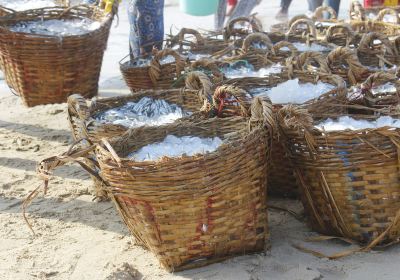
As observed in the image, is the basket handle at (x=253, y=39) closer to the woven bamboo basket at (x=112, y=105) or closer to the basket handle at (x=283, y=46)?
the basket handle at (x=283, y=46)

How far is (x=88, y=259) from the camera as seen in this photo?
3270 millimetres

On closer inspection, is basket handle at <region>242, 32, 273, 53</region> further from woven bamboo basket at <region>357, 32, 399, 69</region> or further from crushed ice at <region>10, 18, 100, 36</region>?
crushed ice at <region>10, 18, 100, 36</region>

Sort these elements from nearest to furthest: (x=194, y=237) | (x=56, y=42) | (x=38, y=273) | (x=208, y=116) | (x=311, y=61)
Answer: (x=194, y=237)
(x=38, y=273)
(x=208, y=116)
(x=311, y=61)
(x=56, y=42)

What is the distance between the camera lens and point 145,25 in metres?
5.12

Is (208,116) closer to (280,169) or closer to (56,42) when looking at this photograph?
(280,169)

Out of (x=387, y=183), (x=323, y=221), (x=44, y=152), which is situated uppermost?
(x=387, y=183)

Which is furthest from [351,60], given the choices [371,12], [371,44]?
[371,12]

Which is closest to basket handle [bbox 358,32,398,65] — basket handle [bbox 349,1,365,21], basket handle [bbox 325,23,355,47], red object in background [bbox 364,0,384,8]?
basket handle [bbox 325,23,355,47]

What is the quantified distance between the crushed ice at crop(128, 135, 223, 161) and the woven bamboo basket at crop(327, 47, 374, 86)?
1232 mm

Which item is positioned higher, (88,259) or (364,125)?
(364,125)

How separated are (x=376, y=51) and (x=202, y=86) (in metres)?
1.56

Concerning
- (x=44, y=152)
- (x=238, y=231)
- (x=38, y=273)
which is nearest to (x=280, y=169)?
(x=238, y=231)

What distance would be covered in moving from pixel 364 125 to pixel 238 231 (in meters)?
0.75

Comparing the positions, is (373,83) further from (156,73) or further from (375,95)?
(156,73)
